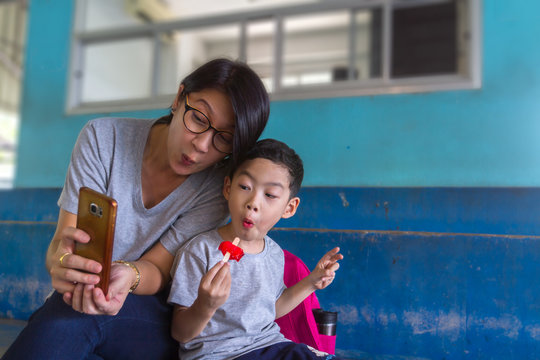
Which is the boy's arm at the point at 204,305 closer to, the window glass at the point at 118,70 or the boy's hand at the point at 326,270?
the boy's hand at the point at 326,270

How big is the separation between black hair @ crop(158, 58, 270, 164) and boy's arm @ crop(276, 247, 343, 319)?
40 centimetres

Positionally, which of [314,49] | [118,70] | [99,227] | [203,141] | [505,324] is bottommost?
[505,324]

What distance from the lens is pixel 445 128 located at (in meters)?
2.80

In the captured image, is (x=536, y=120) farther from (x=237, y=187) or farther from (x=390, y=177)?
(x=237, y=187)

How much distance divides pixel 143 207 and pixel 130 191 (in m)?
0.06

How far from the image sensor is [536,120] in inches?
106

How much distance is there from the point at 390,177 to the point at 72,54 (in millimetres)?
3208

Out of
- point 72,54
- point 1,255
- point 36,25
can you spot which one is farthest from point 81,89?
point 1,255

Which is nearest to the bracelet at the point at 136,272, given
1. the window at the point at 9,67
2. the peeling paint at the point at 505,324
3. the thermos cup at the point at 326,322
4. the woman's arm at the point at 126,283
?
the woman's arm at the point at 126,283

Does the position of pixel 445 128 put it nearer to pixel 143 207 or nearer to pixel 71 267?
pixel 143 207

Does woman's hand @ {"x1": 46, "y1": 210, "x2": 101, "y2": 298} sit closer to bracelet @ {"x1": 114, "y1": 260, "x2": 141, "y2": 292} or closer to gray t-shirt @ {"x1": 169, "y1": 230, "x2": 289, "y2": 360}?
bracelet @ {"x1": 114, "y1": 260, "x2": 141, "y2": 292}

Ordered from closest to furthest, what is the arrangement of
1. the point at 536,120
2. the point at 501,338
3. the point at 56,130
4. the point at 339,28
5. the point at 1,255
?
1. the point at 501,338
2. the point at 1,255
3. the point at 536,120
4. the point at 56,130
5. the point at 339,28

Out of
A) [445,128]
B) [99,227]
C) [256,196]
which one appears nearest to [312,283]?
[256,196]

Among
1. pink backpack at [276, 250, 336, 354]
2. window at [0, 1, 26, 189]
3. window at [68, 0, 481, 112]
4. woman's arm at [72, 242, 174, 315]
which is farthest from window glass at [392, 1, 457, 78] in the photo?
window at [0, 1, 26, 189]
